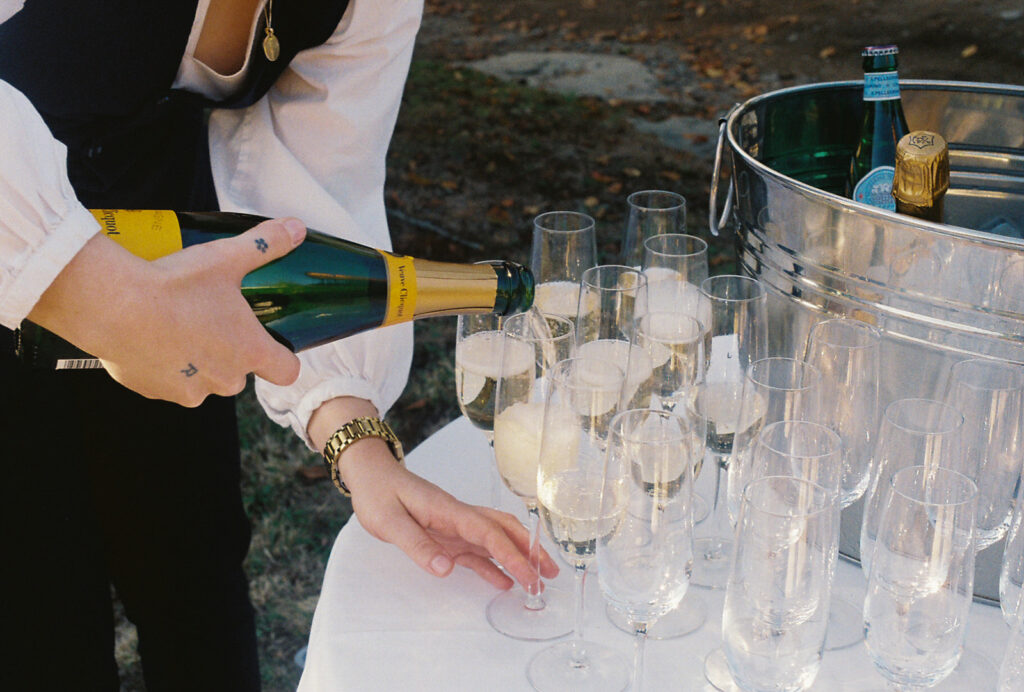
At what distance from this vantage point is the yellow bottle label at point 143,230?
50.0 inches

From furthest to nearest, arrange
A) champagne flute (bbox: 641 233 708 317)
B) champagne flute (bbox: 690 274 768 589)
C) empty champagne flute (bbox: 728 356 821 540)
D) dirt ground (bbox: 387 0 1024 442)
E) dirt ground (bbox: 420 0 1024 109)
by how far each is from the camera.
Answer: dirt ground (bbox: 420 0 1024 109) < dirt ground (bbox: 387 0 1024 442) < champagne flute (bbox: 641 233 708 317) < champagne flute (bbox: 690 274 768 589) < empty champagne flute (bbox: 728 356 821 540)

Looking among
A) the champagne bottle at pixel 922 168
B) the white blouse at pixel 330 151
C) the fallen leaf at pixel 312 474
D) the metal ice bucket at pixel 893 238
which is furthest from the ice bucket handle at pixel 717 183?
the fallen leaf at pixel 312 474

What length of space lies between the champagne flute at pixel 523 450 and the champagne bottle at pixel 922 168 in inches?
20.0

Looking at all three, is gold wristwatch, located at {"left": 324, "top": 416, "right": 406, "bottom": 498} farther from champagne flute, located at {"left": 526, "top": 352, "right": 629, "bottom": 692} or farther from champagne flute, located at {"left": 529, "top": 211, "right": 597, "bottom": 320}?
champagne flute, located at {"left": 526, "top": 352, "right": 629, "bottom": 692}

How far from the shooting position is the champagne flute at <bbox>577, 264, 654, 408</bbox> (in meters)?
1.39

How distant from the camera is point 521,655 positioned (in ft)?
3.98

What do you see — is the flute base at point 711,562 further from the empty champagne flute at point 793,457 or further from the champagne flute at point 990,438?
the champagne flute at point 990,438

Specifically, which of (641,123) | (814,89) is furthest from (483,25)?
(814,89)

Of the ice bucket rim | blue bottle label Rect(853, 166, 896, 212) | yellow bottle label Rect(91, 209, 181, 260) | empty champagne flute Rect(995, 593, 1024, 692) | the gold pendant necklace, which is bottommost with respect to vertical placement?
empty champagne flute Rect(995, 593, 1024, 692)

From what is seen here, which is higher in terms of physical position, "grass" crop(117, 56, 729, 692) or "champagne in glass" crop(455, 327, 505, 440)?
"champagne in glass" crop(455, 327, 505, 440)

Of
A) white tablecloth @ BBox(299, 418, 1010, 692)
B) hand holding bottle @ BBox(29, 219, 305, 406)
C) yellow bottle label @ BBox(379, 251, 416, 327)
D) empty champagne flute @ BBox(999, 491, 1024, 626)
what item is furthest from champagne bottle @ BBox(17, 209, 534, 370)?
empty champagne flute @ BBox(999, 491, 1024, 626)

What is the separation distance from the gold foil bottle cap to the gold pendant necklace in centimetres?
92

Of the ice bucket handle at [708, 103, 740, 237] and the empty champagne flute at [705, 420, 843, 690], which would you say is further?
the ice bucket handle at [708, 103, 740, 237]

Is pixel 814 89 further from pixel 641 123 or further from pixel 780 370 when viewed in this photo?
pixel 641 123
